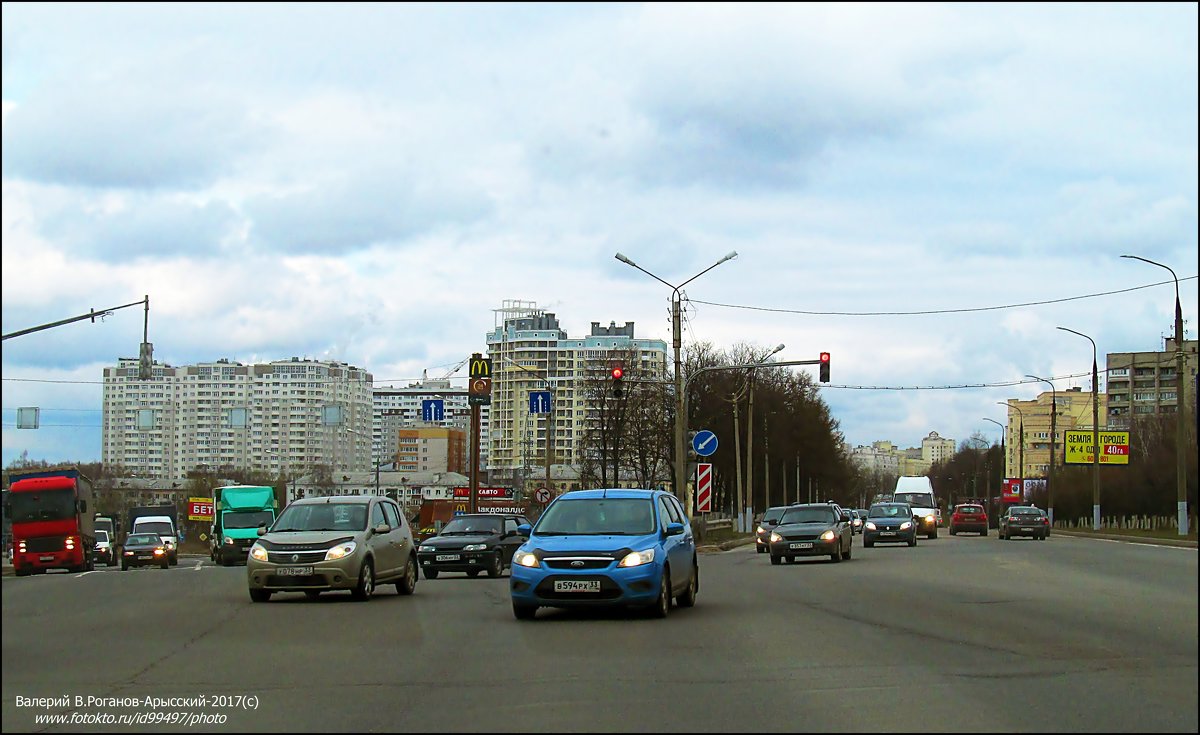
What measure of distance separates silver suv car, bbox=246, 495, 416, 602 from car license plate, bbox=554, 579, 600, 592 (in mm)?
4019

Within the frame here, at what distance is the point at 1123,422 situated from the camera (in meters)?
153

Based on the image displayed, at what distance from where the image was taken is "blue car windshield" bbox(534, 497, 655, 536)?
51.0 feet

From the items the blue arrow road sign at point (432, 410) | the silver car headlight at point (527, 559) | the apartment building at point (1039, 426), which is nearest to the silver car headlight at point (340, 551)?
the silver car headlight at point (527, 559)

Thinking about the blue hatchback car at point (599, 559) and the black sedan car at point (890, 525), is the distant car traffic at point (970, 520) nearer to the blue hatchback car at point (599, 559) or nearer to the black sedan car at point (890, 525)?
the black sedan car at point (890, 525)

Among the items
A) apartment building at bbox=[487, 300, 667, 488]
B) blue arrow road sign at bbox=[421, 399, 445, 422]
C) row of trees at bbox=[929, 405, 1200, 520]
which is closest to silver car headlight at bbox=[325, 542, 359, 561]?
blue arrow road sign at bbox=[421, 399, 445, 422]

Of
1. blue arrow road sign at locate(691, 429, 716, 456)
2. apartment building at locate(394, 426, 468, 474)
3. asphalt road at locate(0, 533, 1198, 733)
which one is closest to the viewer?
asphalt road at locate(0, 533, 1198, 733)

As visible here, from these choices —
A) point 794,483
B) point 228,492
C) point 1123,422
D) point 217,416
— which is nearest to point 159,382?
point 217,416

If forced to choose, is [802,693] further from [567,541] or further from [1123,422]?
[1123,422]

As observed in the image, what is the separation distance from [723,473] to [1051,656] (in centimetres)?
7692

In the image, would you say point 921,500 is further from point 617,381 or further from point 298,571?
point 298,571

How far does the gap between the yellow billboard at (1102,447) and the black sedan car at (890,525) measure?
149ft

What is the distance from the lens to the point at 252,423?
8619 cm

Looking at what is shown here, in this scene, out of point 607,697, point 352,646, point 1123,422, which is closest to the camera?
point 607,697

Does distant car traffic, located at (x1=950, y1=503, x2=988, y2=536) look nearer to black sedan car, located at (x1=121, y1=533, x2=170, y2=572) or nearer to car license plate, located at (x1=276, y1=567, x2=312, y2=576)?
black sedan car, located at (x1=121, y1=533, x2=170, y2=572)
